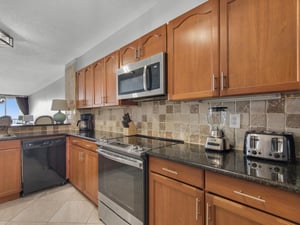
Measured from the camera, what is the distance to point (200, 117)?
1.79 metres

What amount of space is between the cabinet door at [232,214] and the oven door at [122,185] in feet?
2.01

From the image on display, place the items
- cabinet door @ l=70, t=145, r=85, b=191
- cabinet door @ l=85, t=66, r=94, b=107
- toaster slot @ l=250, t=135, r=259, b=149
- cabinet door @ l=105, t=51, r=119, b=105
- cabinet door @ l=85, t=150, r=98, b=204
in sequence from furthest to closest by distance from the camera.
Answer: cabinet door @ l=85, t=66, r=94, b=107 < cabinet door @ l=70, t=145, r=85, b=191 < cabinet door @ l=105, t=51, r=119, b=105 < cabinet door @ l=85, t=150, r=98, b=204 < toaster slot @ l=250, t=135, r=259, b=149

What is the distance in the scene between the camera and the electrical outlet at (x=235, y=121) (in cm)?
150

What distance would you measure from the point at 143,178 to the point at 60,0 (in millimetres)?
1985

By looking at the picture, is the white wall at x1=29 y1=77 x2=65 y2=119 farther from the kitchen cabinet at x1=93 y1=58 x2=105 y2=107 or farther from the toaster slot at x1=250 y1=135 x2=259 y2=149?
the toaster slot at x1=250 y1=135 x2=259 y2=149

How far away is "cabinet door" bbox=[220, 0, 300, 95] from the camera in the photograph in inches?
39.6

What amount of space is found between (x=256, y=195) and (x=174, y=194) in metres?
0.57

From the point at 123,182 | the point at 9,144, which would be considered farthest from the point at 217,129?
the point at 9,144

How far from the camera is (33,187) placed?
276 cm

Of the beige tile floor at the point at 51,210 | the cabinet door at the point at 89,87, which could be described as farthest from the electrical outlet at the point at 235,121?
the cabinet door at the point at 89,87

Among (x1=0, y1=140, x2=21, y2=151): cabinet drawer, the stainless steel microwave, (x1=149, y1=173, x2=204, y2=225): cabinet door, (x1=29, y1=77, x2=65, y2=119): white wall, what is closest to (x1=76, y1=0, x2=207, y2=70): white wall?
the stainless steel microwave

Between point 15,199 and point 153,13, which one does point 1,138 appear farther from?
point 153,13

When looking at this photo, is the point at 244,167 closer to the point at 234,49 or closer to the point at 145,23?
the point at 234,49

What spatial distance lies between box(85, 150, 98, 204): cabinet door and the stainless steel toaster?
1719 mm
